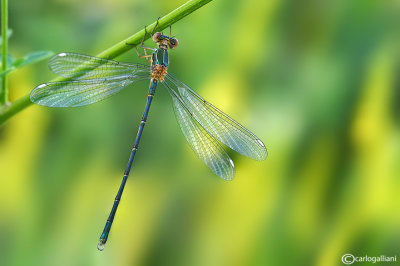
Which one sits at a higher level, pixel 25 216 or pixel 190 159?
pixel 190 159

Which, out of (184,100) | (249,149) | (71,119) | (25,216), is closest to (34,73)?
(71,119)

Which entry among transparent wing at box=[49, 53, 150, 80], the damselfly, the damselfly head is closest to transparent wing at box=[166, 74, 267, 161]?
the damselfly

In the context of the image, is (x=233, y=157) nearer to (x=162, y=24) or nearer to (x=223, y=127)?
(x=223, y=127)

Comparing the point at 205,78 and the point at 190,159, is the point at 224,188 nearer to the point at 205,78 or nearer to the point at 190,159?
the point at 190,159

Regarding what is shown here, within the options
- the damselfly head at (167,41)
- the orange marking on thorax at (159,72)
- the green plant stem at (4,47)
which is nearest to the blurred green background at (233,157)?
the orange marking on thorax at (159,72)

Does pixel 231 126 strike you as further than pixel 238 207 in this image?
No

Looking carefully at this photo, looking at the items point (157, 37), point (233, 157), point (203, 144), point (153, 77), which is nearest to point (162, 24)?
point (157, 37)

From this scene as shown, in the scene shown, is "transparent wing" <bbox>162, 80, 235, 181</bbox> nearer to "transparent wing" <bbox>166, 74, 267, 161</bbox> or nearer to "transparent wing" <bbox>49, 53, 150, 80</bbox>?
"transparent wing" <bbox>166, 74, 267, 161</bbox>
